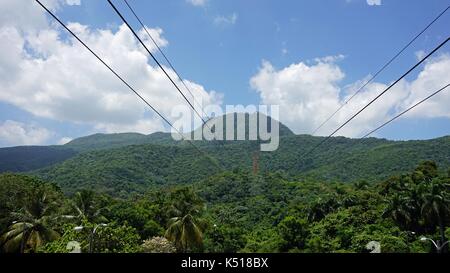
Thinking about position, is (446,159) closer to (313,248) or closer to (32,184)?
(313,248)

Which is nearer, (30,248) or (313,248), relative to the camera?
(30,248)

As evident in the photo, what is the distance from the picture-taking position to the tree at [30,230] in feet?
94.2

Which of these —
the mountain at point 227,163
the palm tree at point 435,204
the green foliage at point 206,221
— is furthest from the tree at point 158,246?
the mountain at point 227,163

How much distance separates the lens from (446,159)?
102 meters

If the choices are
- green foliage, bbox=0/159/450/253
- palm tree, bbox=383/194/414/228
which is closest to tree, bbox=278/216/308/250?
green foliage, bbox=0/159/450/253

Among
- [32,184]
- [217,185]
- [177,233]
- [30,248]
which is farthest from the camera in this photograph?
[217,185]

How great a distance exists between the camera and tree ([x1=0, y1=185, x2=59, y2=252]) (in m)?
28.7

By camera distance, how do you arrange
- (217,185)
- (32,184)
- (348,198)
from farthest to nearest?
1. (217,185)
2. (348,198)
3. (32,184)

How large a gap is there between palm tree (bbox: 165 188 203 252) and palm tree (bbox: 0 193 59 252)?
929 centimetres

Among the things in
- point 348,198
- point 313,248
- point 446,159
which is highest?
point 446,159

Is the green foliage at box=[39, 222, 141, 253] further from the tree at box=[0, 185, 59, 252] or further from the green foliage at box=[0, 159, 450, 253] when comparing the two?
the tree at box=[0, 185, 59, 252]

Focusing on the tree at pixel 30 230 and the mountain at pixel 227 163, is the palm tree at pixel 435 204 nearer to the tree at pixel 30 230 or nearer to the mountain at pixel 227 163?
the tree at pixel 30 230
